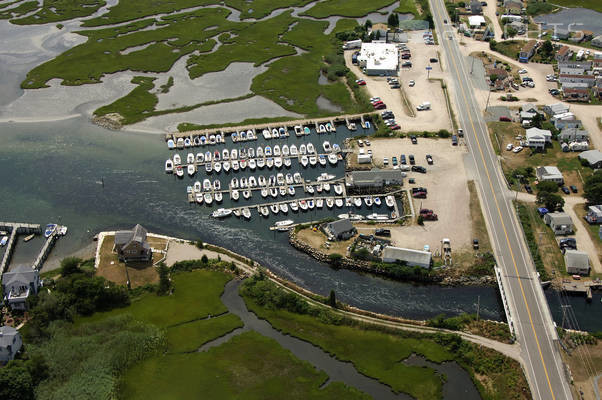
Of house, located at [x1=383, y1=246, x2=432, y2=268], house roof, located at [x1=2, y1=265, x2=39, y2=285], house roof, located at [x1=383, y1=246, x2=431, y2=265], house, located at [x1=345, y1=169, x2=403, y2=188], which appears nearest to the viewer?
house roof, located at [x1=2, y1=265, x2=39, y2=285]

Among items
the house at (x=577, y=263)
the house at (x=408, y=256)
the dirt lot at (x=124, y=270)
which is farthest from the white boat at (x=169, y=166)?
the house at (x=577, y=263)

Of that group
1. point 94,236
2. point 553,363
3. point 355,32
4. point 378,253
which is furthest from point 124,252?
point 355,32

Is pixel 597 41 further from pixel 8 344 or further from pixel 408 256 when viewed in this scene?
pixel 8 344

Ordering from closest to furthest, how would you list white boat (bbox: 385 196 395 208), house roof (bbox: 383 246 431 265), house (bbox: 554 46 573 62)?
house roof (bbox: 383 246 431 265) → white boat (bbox: 385 196 395 208) → house (bbox: 554 46 573 62)

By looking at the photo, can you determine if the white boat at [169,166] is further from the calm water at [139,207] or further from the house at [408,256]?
the house at [408,256]

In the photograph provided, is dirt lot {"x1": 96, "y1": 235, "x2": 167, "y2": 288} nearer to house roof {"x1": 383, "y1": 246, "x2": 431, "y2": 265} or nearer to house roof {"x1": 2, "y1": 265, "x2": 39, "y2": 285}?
house roof {"x1": 2, "y1": 265, "x2": 39, "y2": 285}

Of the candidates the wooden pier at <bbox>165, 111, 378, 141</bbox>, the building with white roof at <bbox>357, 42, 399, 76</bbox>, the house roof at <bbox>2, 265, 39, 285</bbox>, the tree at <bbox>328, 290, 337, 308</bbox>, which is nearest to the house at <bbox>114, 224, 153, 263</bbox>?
the house roof at <bbox>2, 265, 39, 285</bbox>

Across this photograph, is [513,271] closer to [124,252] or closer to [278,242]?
[278,242]
